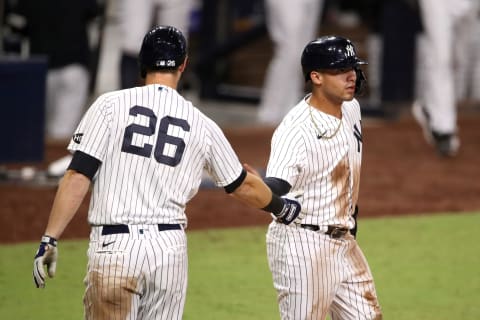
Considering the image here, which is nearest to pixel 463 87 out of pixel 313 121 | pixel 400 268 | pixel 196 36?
pixel 196 36

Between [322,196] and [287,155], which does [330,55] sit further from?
[322,196]

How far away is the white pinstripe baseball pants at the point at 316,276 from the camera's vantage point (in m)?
4.42

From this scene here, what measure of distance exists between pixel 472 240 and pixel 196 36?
340 inches

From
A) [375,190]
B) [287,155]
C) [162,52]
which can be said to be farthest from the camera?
[375,190]

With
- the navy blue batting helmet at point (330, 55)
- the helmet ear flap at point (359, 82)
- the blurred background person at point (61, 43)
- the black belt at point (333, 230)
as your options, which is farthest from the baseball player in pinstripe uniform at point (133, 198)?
the blurred background person at point (61, 43)

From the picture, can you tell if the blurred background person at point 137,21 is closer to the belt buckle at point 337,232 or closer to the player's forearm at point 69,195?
the belt buckle at point 337,232

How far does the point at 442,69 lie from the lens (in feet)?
33.7

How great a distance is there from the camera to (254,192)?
4160 mm

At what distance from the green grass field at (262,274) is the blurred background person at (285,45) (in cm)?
327

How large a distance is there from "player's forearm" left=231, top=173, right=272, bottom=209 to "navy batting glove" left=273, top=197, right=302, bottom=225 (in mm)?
74

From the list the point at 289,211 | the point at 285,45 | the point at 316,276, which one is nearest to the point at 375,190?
the point at 285,45

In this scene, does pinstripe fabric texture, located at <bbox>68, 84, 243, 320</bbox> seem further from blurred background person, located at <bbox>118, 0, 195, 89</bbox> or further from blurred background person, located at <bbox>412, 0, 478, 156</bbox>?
blurred background person, located at <bbox>412, 0, 478, 156</bbox>

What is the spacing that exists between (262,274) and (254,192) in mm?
2861

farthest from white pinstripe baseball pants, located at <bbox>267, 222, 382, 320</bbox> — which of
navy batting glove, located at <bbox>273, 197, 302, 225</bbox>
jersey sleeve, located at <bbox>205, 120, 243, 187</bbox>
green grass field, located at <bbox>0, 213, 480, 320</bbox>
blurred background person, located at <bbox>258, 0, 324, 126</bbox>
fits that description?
blurred background person, located at <bbox>258, 0, 324, 126</bbox>
